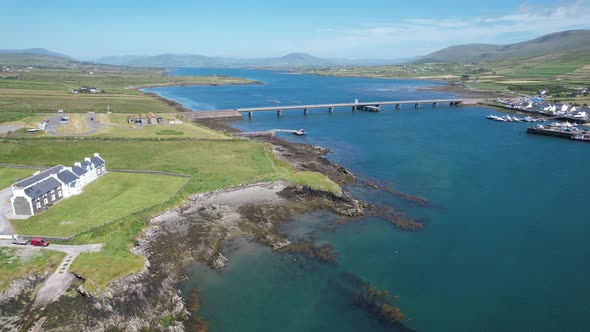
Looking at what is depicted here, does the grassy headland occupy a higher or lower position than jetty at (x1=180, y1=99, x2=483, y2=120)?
lower

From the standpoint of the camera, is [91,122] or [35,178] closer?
[35,178]

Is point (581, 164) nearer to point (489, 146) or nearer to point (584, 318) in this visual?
point (489, 146)

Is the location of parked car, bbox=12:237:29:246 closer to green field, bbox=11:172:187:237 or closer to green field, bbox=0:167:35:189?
green field, bbox=11:172:187:237

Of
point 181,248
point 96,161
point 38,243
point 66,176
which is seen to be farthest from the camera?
point 96,161

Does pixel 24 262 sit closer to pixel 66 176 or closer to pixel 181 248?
pixel 181 248

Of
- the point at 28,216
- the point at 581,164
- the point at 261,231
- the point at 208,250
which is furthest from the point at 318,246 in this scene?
the point at 581,164

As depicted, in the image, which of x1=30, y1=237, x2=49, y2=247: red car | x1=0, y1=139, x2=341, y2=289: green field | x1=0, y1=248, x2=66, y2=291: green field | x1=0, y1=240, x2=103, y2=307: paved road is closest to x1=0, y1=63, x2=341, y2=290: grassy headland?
x1=0, y1=139, x2=341, y2=289: green field

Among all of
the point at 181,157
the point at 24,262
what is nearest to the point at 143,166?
the point at 181,157

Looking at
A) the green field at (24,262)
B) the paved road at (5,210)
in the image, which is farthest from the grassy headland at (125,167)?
the green field at (24,262)
